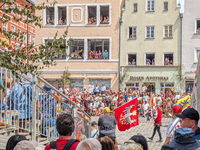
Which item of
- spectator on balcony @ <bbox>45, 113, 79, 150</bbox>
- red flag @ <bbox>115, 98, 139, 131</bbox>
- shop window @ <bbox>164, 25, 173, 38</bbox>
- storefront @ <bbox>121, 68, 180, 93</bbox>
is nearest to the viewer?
spectator on balcony @ <bbox>45, 113, 79, 150</bbox>

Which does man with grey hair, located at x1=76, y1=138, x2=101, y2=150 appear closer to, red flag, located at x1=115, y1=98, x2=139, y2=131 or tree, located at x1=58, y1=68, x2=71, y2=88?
red flag, located at x1=115, y1=98, x2=139, y2=131

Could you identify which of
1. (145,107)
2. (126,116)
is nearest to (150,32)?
(145,107)

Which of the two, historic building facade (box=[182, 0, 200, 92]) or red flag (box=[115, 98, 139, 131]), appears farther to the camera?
historic building facade (box=[182, 0, 200, 92])

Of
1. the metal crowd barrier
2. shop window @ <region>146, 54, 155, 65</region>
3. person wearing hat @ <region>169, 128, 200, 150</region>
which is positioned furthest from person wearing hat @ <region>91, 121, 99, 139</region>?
shop window @ <region>146, 54, 155, 65</region>

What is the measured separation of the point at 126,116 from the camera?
12.2 m

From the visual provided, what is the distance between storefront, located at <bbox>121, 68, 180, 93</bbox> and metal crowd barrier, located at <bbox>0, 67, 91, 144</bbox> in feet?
89.6

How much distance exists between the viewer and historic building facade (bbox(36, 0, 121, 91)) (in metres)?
35.4

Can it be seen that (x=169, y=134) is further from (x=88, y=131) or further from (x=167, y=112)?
(x=167, y=112)

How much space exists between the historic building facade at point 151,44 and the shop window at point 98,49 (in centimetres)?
192

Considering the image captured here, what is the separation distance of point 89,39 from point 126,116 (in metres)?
24.8

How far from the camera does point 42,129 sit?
7410mm

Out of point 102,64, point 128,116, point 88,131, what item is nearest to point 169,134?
point 88,131

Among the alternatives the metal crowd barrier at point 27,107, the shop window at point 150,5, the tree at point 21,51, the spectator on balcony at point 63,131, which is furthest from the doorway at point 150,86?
the spectator on balcony at point 63,131

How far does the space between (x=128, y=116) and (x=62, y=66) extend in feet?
80.6
